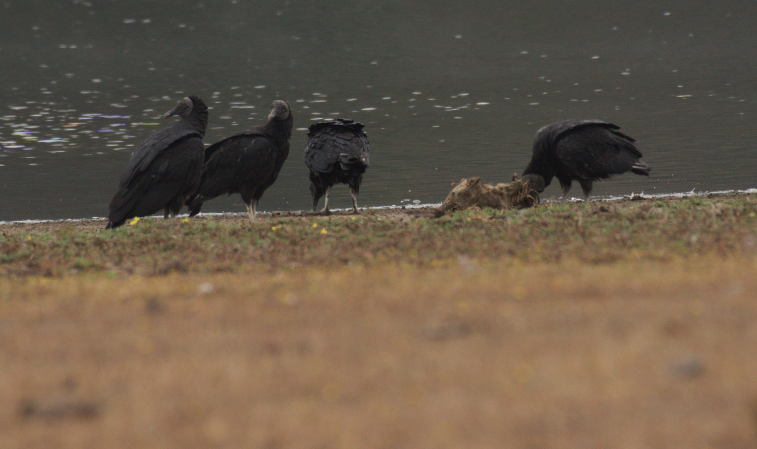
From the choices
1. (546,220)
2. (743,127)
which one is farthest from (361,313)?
(743,127)

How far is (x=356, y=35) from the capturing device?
61.4m

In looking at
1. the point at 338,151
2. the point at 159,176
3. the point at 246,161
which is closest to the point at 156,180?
the point at 159,176

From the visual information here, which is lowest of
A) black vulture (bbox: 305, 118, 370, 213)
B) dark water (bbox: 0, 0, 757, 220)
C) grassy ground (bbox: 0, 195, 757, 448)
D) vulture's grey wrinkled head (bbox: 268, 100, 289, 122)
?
dark water (bbox: 0, 0, 757, 220)

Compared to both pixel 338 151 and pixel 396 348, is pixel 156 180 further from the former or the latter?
pixel 396 348

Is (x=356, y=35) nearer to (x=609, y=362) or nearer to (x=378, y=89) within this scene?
(x=378, y=89)

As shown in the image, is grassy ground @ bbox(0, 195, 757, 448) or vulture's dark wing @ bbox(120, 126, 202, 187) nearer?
grassy ground @ bbox(0, 195, 757, 448)

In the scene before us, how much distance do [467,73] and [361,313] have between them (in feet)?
141

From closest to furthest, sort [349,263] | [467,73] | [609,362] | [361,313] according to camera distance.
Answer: [609,362] < [361,313] < [349,263] < [467,73]

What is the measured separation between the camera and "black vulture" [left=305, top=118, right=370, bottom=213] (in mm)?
12000

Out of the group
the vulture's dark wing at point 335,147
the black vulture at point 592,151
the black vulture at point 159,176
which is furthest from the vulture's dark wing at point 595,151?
the black vulture at point 159,176

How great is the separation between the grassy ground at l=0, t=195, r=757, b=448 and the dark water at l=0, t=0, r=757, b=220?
898 cm

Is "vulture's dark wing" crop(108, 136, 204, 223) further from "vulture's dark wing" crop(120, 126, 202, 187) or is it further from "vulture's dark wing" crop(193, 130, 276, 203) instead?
"vulture's dark wing" crop(193, 130, 276, 203)

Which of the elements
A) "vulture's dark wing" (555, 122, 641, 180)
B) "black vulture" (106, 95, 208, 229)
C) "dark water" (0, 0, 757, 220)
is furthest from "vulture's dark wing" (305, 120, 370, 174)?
"vulture's dark wing" (555, 122, 641, 180)

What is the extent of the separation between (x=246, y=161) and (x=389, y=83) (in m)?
33.0
